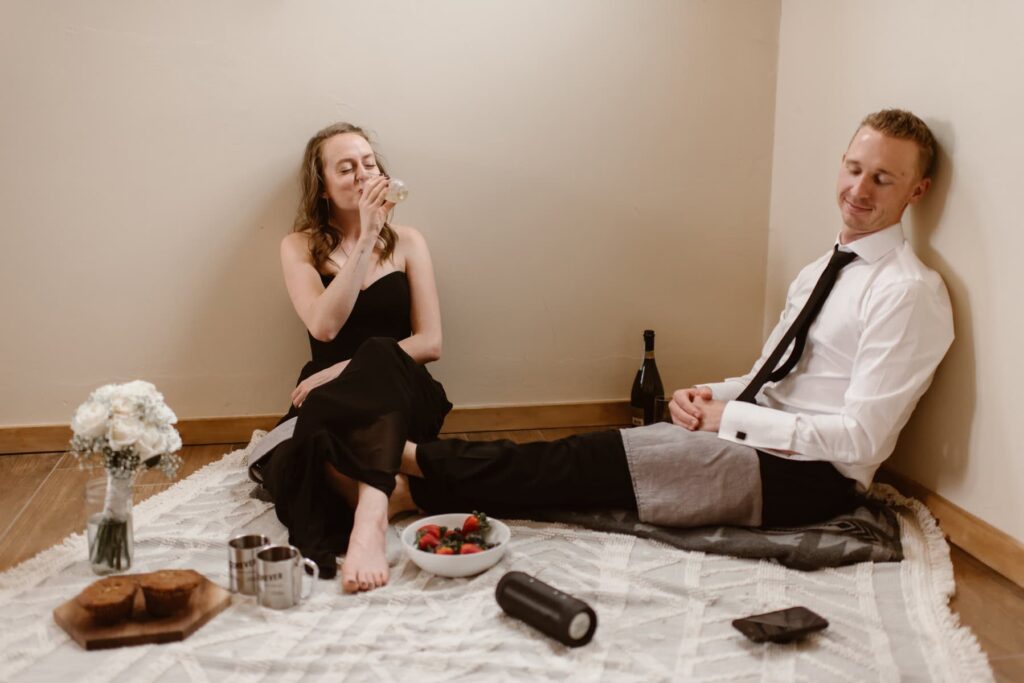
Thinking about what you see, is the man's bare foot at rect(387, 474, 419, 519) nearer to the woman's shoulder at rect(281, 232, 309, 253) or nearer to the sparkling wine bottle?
the woman's shoulder at rect(281, 232, 309, 253)

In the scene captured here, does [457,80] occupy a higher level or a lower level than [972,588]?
higher

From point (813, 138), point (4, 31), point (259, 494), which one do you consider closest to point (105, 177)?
point (4, 31)

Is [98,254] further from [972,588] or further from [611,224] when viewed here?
[972,588]

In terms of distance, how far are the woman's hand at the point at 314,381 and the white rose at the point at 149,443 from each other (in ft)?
2.32

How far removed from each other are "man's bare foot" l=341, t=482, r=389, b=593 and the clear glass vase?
426mm

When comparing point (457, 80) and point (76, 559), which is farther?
point (457, 80)

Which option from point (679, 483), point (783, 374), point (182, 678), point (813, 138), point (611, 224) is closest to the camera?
point (182, 678)

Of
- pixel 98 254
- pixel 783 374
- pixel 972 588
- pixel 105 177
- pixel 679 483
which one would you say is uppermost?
pixel 105 177

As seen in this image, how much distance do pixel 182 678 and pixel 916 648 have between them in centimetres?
122

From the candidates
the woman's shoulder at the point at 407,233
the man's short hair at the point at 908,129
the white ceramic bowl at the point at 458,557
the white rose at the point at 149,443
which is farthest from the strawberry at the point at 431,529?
the man's short hair at the point at 908,129

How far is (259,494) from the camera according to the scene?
2246 millimetres

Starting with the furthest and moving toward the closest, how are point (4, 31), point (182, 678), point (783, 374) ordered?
point (4, 31), point (783, 374), point (182, 678)

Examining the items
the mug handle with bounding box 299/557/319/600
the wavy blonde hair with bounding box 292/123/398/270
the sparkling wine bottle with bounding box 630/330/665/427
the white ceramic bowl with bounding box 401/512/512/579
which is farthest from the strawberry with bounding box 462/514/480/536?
the sparkling wine bottle with bounding box 630/330/665/427

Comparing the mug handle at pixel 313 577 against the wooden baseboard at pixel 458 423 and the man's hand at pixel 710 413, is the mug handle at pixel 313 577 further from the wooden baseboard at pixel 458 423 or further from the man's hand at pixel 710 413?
the wooden baseboard at pixel 458 423
